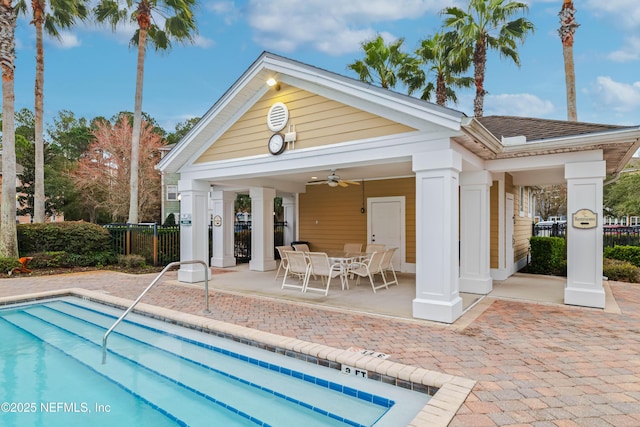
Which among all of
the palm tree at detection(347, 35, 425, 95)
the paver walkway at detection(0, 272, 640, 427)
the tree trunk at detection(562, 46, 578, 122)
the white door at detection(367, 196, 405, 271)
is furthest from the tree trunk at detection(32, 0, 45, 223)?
the tree trunk at detection(562, 46, 578, 122)

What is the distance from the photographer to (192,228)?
8.65 meters

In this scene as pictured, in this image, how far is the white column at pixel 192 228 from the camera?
866 centimetres

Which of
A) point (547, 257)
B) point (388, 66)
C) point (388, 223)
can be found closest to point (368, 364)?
point (388, 223)

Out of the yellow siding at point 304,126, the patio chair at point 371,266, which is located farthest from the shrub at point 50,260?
the patio chair at point 371,266

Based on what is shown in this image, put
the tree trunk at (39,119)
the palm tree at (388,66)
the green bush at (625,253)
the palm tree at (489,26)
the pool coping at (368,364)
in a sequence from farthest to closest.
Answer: the palm tree at (388,66)
the palm tree at (489,26)
the tree trunk at (39,119)
the green bush at (625,253)
the pool coping at (368,364)

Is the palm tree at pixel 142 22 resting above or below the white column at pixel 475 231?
above

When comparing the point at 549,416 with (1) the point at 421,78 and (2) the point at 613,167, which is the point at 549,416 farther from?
(1) the point at 421,78

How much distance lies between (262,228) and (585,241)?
25.9 ft

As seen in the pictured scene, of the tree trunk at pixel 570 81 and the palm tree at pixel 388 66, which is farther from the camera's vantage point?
the palm tree at pixel 388 66

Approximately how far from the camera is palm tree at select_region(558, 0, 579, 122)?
45.1 feet

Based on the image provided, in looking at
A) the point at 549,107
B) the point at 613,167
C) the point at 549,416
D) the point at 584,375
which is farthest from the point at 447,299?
the point at 549,107

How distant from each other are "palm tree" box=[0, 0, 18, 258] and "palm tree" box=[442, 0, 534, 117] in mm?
14555

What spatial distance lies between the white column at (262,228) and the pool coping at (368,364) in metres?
4.97

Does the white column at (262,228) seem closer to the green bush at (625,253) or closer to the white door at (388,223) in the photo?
the white door at (388,223)
